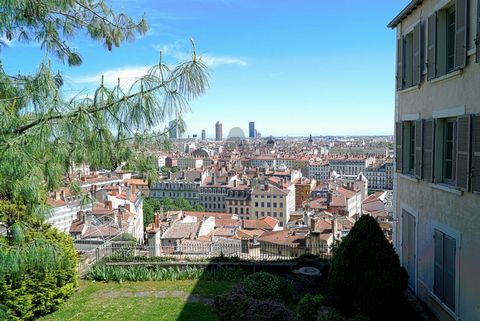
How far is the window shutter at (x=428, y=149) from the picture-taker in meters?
7.75

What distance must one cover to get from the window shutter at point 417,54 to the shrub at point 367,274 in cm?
320

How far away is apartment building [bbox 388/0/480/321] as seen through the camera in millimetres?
6195

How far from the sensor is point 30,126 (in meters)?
3.65

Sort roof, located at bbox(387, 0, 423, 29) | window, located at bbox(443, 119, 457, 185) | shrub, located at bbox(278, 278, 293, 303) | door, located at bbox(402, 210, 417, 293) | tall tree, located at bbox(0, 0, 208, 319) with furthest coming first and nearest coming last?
shrub, located at bbox(278, 278, 293, 303) → door, located at bbox(402, 210, 417, 293) → roof, located at bbox(387, 0, 423, 29) → window, located at bbox(443, 119, 457, 185) → tall tree, located at bbox(0, 0, 208, 319)

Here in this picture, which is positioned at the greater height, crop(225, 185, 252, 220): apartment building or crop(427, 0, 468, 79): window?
crop(427, 0, 468, 79): window

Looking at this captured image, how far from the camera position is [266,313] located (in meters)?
7.01

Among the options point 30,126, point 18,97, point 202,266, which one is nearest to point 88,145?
point 30,126

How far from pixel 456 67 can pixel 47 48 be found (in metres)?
6.01

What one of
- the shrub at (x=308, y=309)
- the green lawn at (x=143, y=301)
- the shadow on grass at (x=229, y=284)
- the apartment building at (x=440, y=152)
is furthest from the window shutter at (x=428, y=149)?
the green lawn at (x=143, y=301)

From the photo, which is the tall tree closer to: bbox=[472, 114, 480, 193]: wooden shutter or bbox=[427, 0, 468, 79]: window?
bbox=[472, 114, 480, 193]: wooden shutter

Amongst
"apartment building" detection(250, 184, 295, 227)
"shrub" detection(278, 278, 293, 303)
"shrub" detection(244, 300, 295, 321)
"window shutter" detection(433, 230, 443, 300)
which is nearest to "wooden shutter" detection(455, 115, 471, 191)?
"window shutter" detection(433, 230, 443, 300)

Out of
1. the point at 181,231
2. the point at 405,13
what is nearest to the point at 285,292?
the point at 405,13

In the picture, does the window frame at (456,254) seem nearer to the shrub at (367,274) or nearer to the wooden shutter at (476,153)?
the shrub at (367,274)

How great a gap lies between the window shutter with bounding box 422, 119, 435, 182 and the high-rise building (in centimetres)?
552
